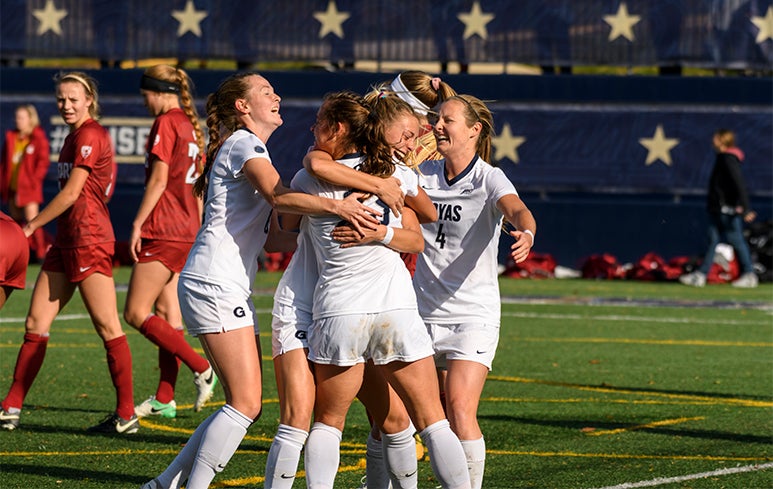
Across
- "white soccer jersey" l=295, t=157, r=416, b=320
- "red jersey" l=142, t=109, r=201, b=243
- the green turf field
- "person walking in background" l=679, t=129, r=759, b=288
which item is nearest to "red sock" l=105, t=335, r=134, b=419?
the green turf field

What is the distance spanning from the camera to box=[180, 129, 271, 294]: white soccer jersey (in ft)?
20.4

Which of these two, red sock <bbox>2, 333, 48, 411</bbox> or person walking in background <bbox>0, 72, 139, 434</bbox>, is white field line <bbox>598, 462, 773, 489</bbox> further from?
red sock <bbox>2, 333, 48, 411</bbox>

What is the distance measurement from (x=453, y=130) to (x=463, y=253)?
0.57 metres

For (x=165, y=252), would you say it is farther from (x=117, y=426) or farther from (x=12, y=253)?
(x=12, y=253)

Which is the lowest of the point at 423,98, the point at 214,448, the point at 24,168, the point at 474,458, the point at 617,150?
the point at 24,168

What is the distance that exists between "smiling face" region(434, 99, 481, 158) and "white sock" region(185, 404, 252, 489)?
1.64m

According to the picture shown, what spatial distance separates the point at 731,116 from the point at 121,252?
9618 mm

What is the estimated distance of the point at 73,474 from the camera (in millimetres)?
7480

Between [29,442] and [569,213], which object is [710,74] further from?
[29,442]

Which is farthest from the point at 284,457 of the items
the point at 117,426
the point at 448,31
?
the point at 448,31

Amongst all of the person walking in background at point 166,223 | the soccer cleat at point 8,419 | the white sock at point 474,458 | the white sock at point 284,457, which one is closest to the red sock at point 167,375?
the person walking in background at point 166,223

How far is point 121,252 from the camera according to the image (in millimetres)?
22500

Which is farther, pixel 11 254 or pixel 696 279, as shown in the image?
pixel 696 279

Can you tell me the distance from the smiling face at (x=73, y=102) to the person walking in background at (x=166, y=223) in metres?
0.45
